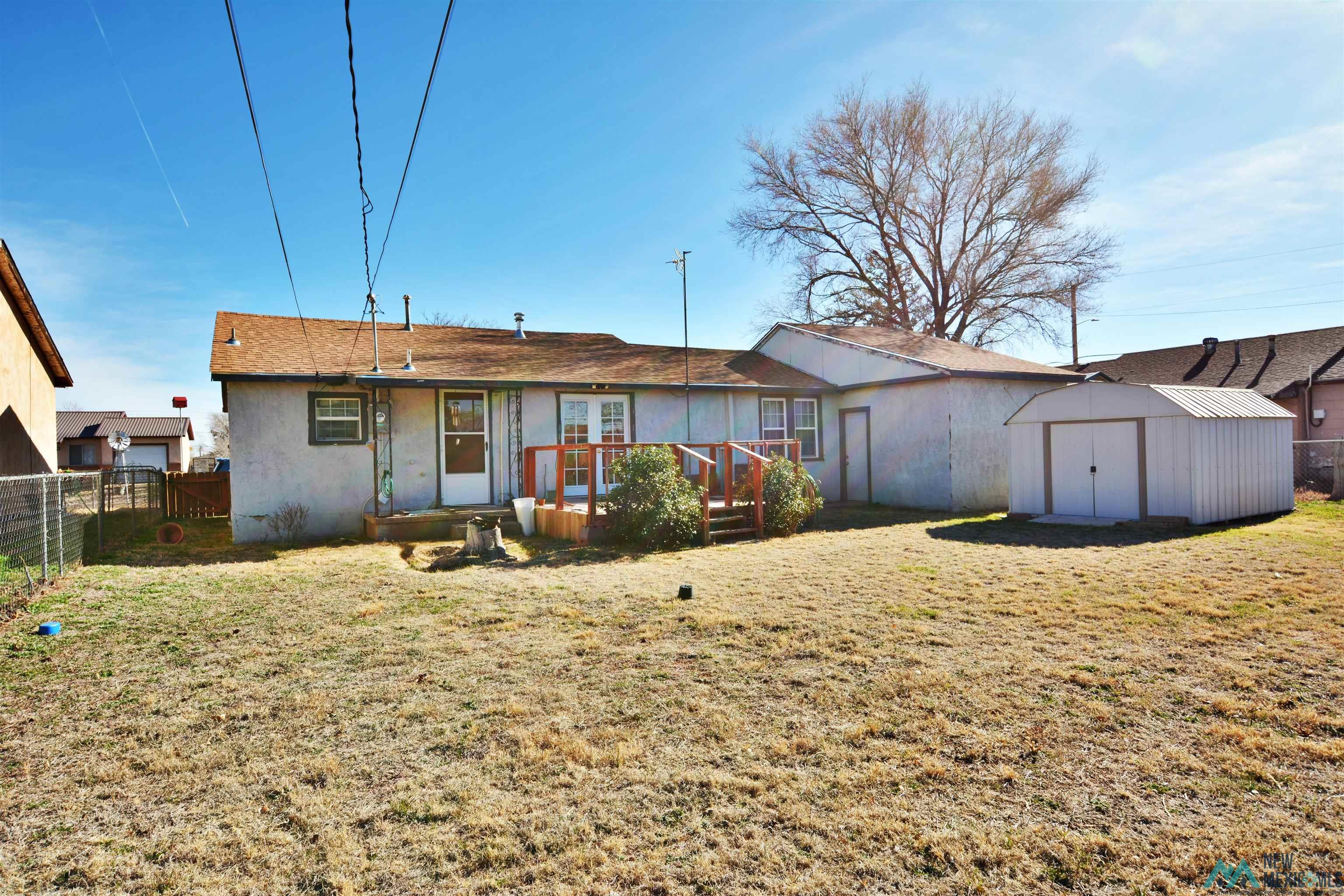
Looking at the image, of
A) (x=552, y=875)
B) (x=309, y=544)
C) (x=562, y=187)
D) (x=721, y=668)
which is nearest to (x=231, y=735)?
(x=552, y=875)

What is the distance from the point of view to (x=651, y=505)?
31.8ft

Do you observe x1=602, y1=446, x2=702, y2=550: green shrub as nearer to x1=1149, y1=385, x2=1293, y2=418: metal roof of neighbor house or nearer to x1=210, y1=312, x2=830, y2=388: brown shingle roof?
x1=210, y1=312, x2=830, y2=388: brown shingle roof

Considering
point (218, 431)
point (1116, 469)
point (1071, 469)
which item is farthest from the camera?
point (218, 431)

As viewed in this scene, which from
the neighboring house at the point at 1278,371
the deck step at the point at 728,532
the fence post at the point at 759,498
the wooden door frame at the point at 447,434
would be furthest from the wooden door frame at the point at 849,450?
the wooden door frame at the point at 447,434

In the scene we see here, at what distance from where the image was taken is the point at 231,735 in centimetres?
358

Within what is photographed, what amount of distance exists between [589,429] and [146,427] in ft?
134

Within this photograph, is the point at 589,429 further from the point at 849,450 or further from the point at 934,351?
the point at 934,351

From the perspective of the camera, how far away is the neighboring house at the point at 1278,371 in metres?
18.5

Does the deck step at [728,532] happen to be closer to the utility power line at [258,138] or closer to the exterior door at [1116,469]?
the exterior door at [1116,469]

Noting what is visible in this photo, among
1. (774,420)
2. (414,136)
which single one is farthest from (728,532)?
(414,136)

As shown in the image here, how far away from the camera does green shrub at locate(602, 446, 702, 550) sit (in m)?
9.66

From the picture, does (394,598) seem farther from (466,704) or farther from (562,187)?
(562,187)

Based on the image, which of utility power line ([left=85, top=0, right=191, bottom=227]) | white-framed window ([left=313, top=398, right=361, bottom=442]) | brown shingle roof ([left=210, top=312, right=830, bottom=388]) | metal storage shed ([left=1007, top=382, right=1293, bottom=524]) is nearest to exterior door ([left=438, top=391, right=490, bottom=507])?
brown shingle roof ([left=210, top=312, right=830, bottom=388])

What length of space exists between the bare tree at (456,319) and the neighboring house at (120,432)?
18387 mm
